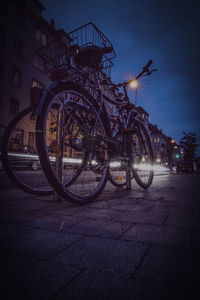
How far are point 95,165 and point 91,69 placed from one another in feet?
5.15

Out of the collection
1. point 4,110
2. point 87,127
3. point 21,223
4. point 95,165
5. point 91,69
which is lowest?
point 21,223

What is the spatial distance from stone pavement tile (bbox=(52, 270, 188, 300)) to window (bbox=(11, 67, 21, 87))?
812 inches

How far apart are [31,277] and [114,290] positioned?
0.40 m

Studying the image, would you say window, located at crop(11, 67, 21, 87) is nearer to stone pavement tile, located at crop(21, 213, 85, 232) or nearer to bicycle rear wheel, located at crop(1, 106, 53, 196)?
bicycle rear wheel, located at crop(1, 106, 53, 196)

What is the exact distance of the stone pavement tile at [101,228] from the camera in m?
1.49

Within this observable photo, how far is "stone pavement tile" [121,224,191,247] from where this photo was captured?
133 cm

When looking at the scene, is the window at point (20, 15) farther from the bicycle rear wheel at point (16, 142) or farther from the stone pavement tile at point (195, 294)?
the stone pavement tile at point (195, 294)

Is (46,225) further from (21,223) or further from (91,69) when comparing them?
(91,69)

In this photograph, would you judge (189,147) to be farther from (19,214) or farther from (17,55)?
(19,214)

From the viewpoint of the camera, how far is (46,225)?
172 cm

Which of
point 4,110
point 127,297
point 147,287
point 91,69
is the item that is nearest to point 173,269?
point 147,287

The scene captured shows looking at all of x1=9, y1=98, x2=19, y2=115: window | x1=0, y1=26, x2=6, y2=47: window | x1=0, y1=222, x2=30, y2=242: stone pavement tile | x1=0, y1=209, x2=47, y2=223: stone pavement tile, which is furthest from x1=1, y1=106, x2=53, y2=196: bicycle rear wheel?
x1=0, y1=26, x2=6, y2=47: window

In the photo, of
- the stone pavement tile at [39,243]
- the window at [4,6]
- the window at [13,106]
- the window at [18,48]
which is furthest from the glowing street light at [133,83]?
the window at [4,6]

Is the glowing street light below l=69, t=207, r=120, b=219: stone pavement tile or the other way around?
the other way around
